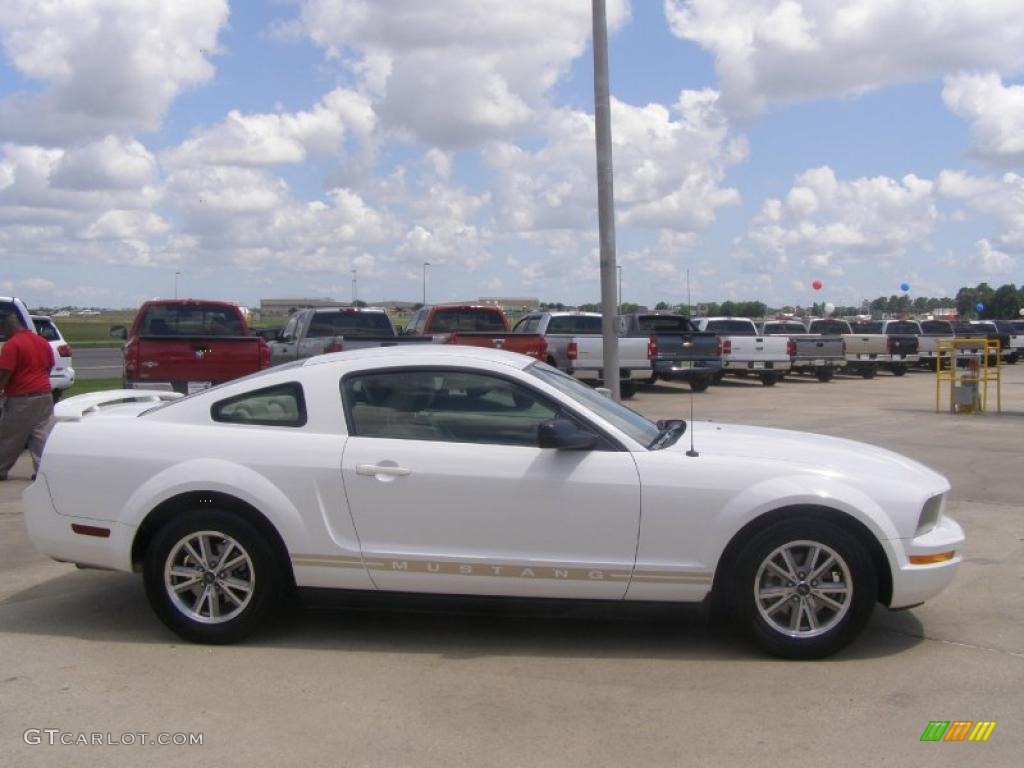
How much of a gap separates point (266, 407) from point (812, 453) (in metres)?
2.96

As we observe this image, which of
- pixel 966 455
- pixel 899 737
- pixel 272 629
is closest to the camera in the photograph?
pixel 899 737

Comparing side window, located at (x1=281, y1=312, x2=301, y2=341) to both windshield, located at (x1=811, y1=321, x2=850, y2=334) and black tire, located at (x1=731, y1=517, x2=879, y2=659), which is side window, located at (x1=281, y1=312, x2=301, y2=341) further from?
windshield, located at (x1=811, y1=321, x2=850, y2=334)

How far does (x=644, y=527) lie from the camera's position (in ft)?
17.1

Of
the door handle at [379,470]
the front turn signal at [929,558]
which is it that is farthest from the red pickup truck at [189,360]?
the front turn signal at [929,558]

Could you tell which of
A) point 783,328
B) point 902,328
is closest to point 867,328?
point 902,328

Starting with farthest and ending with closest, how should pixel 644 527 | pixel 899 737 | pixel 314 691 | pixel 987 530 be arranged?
pixel 987 530
pixel 644 527
pixel 314 691
pixel 899 737

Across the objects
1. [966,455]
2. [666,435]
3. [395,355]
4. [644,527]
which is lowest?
[966,455]

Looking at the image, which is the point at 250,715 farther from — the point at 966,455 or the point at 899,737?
the point at 966,455

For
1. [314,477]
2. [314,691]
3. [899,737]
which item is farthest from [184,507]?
[899,737]

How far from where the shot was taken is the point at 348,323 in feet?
57.5

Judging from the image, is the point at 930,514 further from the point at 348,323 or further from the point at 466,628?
the point at 348,323

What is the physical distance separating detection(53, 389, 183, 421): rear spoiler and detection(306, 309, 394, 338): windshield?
9933mm

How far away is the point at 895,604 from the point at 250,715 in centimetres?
319

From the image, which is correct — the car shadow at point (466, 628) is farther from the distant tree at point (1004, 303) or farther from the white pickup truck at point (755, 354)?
the distant tree at point (1004, 303)
